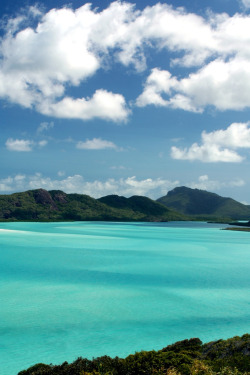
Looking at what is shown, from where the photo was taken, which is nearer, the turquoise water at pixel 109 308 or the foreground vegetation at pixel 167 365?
the foreground vegetation at pixel 167 365

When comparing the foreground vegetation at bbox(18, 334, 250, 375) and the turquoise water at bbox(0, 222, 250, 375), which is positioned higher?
the foreground vegetation at bbox(18, 334, 250, 375)

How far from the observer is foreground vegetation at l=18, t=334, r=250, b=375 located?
950cm

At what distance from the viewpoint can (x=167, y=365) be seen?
9953 mm

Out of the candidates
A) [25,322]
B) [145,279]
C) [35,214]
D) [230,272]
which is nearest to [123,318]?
[25,322]

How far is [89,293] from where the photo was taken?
24.2 metres

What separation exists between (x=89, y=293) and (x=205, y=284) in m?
11.8

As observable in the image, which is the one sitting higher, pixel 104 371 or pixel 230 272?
pixel 104 371

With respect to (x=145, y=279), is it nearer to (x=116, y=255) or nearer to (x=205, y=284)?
(x=205, y=284)

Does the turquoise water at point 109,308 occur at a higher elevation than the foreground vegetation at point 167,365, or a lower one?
lower

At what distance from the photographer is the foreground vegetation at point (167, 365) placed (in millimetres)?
9500

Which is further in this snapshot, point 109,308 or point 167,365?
point 109,308

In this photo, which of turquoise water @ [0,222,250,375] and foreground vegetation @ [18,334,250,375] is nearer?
foreground vegetation @ [18,334,250,375]

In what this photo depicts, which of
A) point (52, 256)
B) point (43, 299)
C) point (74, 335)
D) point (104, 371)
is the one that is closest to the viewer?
point (104, 371)

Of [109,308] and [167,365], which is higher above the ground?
[167,365]
